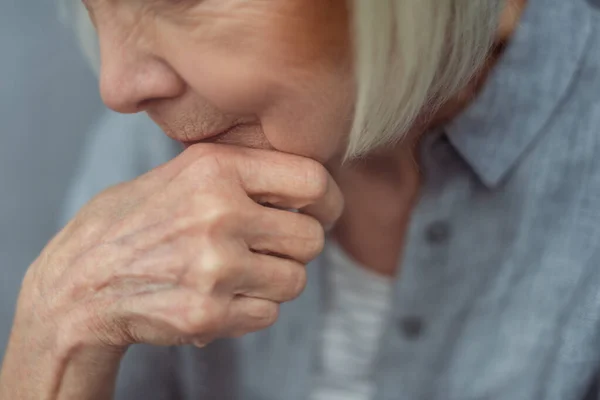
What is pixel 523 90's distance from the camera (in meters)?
0.81

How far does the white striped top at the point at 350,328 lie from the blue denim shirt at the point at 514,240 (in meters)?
0.04

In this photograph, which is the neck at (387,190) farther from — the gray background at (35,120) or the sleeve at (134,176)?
the gray background at (35,120)

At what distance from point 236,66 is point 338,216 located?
0.25 meters

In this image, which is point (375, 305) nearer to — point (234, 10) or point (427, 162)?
point (427, 162)

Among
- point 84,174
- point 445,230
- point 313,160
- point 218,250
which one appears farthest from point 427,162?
point 84,174

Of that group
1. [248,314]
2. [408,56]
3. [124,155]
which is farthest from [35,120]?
[408,56]

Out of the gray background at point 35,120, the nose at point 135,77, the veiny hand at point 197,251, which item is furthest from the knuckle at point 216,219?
the gray background at point 35,120

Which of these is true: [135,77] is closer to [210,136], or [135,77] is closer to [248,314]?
[210,136]

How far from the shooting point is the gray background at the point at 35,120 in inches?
59.7

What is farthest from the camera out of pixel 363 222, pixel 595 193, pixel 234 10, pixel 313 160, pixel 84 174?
pixel 84 174

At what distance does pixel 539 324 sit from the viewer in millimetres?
854

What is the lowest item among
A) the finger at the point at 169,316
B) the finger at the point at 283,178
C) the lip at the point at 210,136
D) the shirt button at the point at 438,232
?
the finger at the point at 169,316

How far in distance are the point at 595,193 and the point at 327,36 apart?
414 mm

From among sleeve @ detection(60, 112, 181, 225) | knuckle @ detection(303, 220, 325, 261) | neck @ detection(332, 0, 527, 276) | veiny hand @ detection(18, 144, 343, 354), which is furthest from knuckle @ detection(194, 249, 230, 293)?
sleeve @ detection(60, 112, 181, 225)
